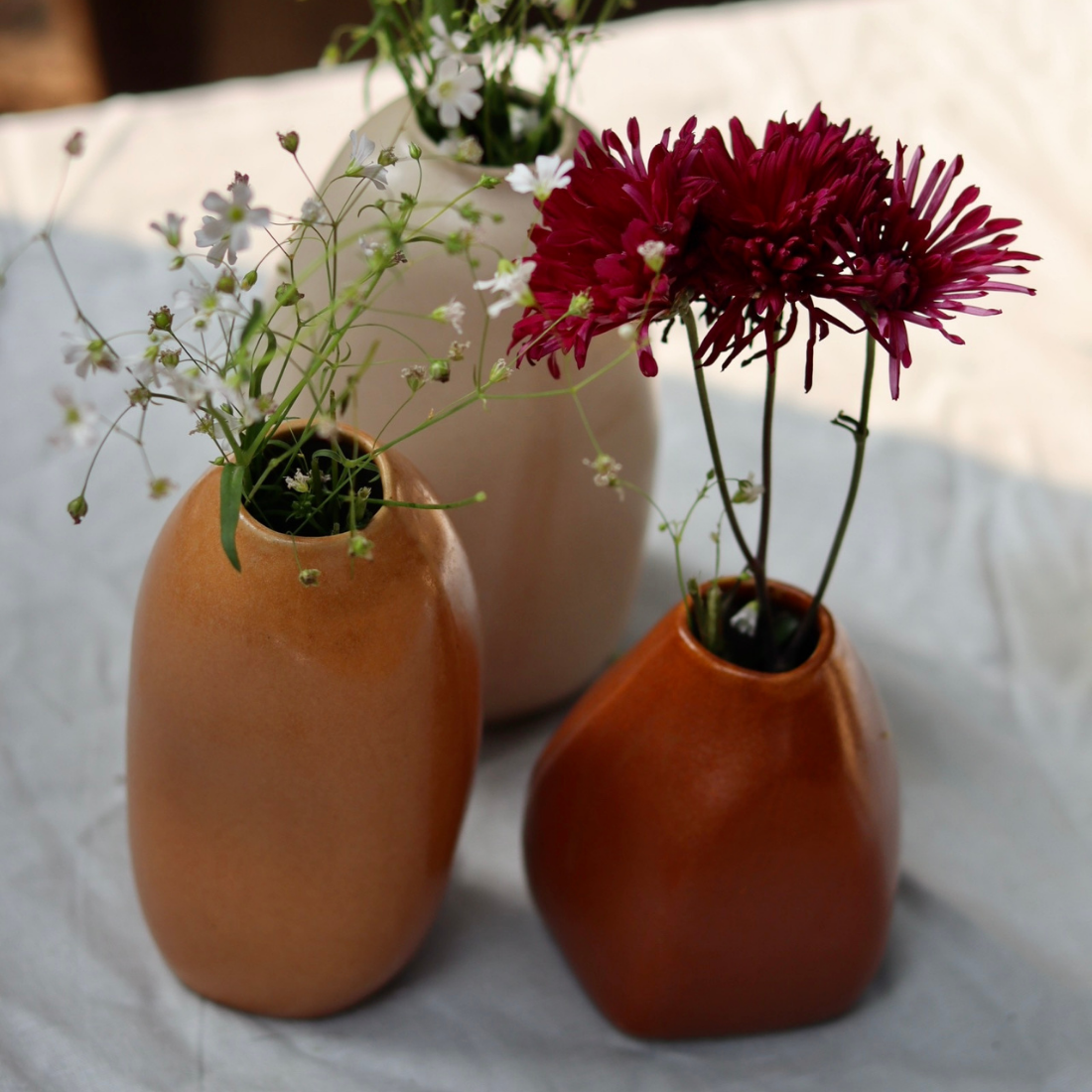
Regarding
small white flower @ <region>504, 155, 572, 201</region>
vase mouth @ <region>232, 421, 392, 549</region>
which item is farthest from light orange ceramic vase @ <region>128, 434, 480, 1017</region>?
small white flower @ <region>504, 155, 572, 201</region>

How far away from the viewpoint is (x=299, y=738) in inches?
15.1

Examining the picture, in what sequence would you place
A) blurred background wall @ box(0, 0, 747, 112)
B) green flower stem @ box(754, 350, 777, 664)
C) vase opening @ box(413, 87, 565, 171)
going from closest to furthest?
green flower stem @ box(754, 350, 777, 664), vase opening @ box(413, 87, 565, 171), blurred background wall @ box(0, 0, 747, 112)

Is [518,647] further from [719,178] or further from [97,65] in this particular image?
[97,65]

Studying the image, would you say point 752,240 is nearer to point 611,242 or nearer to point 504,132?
point 611,242

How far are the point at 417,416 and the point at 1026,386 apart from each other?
0.48m

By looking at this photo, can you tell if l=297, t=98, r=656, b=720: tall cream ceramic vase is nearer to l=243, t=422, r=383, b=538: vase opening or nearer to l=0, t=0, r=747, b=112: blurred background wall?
l=243, t=422, r=383, b=538: vase opening

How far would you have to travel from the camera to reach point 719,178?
33 centimetres

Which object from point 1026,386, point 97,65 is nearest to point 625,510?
point 1026,386

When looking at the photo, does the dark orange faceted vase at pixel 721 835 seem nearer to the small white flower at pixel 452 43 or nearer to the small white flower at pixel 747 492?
the small white flower at pixel 747 492

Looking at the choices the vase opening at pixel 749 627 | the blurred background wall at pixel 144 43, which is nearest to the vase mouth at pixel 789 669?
the vase opening at pixel 749 627

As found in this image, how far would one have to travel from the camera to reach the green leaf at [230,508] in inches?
13.6

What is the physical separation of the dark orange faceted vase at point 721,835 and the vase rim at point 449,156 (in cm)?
19

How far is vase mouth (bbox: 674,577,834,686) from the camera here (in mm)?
406

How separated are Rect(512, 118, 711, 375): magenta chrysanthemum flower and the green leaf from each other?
88 mm
